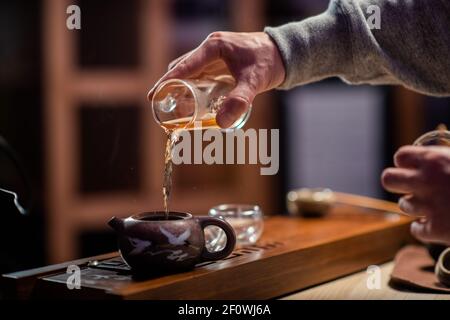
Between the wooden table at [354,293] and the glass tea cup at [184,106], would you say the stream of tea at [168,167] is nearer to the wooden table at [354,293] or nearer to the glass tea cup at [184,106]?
the glass tea cup at [184,106]

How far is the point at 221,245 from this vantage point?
55.9 inches

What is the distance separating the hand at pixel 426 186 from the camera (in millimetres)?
1106

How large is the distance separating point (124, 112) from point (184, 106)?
2349 millimetres

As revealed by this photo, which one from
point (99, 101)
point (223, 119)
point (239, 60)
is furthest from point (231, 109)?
point (99, 101)

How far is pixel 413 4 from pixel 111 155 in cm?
74

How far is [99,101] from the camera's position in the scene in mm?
3510

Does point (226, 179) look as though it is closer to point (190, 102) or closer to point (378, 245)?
point (378, 245)

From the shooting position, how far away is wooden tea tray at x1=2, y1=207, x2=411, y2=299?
1.16 m

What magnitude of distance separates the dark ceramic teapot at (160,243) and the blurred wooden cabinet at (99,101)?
7.33 feet

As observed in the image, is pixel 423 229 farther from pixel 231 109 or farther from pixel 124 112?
pixel 124 112

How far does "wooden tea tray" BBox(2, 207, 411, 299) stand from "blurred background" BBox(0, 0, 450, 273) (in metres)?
1.72

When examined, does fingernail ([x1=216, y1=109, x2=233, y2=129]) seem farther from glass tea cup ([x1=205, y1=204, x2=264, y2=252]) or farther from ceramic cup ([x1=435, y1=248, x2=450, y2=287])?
ceramic cup ([x1=435, y1=248, x2=450, y2=287])

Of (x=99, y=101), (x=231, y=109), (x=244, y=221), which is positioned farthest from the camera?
(x=99, y=101)

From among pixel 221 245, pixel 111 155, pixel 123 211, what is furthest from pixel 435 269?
pixel 123 211
